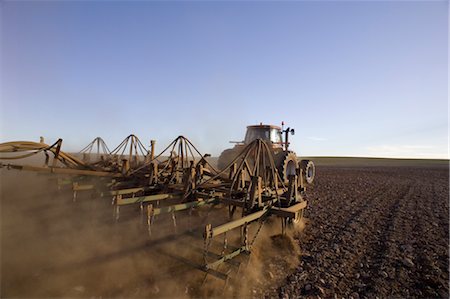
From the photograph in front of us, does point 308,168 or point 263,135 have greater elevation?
point 263,135

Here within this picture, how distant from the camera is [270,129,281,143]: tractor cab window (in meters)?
10.1

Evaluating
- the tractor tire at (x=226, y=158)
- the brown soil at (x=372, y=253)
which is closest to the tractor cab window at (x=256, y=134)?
the tractor tire at (x=226, y=158)

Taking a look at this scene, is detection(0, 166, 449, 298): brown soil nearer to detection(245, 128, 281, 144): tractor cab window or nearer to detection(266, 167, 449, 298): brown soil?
detection(266, 167, 449, 298): brown soil

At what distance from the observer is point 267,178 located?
6219 millimetres

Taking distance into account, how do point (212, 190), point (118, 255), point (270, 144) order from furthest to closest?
point (270, 144)
point (212, 190)
point (118, 255)

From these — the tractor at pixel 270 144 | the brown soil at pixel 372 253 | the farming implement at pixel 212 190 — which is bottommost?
the brown soil at pixel 372 253

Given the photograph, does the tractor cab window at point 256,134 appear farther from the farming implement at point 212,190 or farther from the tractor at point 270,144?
the farming implement at point 212,190

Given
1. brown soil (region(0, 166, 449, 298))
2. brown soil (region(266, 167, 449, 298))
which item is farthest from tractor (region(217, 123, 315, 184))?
brown soil (region(0, 166, 449, 298))

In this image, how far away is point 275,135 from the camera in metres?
10.3

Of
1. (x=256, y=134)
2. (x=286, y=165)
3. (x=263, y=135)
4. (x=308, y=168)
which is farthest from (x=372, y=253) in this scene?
(x=256, y=134)

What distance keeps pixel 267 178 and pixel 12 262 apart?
5.32 m

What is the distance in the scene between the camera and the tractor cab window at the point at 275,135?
10.1 m

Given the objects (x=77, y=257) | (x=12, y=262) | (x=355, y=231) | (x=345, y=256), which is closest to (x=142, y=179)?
(x=77, y=257)

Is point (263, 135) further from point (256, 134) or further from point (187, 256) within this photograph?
point (187, 256)
